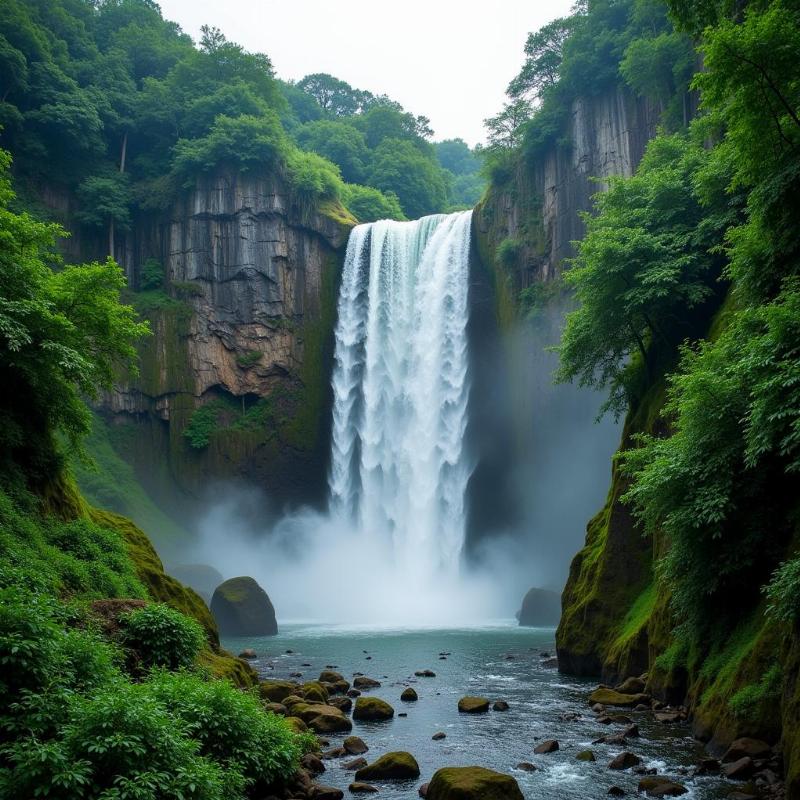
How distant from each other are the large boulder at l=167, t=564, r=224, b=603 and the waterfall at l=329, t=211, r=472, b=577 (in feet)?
23.2

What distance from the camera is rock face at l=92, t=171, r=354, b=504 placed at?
135 ft

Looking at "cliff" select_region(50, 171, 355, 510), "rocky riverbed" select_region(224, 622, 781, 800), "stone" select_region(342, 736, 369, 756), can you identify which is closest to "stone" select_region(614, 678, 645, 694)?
"rocky riverbed" select_region(224, 622, 781, 800)

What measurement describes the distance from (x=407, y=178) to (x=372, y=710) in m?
47.6

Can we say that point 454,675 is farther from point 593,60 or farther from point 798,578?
point 593,60

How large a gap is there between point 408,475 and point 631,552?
66.2 feet

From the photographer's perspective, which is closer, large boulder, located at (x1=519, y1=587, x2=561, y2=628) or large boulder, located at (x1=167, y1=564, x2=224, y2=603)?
large boulder, located at (x1=519, y1=587, x2=561, y2=628)

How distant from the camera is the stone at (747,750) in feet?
30.5

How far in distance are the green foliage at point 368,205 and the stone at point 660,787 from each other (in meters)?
42.5

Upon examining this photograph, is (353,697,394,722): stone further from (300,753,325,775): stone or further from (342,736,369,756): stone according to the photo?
(300,753,325,775): stone

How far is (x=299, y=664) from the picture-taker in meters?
19.8

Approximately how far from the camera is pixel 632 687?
14.4 m

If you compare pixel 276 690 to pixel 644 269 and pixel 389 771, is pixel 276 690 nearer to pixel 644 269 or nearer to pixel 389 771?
pixel 389 771

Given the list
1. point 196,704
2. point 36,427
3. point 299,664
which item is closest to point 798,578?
point 196,704

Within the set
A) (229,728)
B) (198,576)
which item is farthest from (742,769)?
(198,576)
